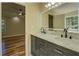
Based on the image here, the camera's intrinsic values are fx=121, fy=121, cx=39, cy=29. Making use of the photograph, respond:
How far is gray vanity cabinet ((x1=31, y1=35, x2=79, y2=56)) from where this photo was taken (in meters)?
1.75

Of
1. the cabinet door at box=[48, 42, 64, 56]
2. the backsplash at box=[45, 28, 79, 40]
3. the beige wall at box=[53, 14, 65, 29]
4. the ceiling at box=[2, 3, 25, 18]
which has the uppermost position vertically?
the ceiling at box=[2, 3, 25, 18]

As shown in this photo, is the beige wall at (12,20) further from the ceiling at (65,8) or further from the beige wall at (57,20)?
the ceiling at (65,8)

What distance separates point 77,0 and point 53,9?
3.02ft

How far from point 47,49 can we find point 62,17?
0.67 metres

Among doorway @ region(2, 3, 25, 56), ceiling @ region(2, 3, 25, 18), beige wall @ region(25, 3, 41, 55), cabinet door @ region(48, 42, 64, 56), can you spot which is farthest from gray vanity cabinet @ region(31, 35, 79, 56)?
ceiling @ region(2, 3, 25, 18)

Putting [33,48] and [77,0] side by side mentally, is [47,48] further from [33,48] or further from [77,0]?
[77,0]

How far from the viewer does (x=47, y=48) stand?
232 cm

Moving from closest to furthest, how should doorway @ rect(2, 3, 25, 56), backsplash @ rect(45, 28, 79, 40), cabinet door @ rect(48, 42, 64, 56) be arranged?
cabinet door @ rect(48, 42, 64, 56)
doorway @ rect(2, 3, 25, 56)
backsplash @ rect(45, 28, 79, 40)

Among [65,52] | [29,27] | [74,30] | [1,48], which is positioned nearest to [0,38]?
[1,48]

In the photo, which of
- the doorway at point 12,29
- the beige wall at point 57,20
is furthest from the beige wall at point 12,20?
the beige wall at point 57,20

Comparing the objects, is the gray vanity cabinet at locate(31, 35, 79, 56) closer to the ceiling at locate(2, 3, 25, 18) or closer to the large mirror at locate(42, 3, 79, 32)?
the large mirror at locate(42, 3, 79, 32)

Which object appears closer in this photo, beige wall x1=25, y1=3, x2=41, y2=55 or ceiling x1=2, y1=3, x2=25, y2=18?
ceiling x1=2, y1=3, x2=25, y2=18

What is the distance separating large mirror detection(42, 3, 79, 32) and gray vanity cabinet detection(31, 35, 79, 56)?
1.27 ft

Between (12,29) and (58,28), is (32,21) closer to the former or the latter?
(12,29)
